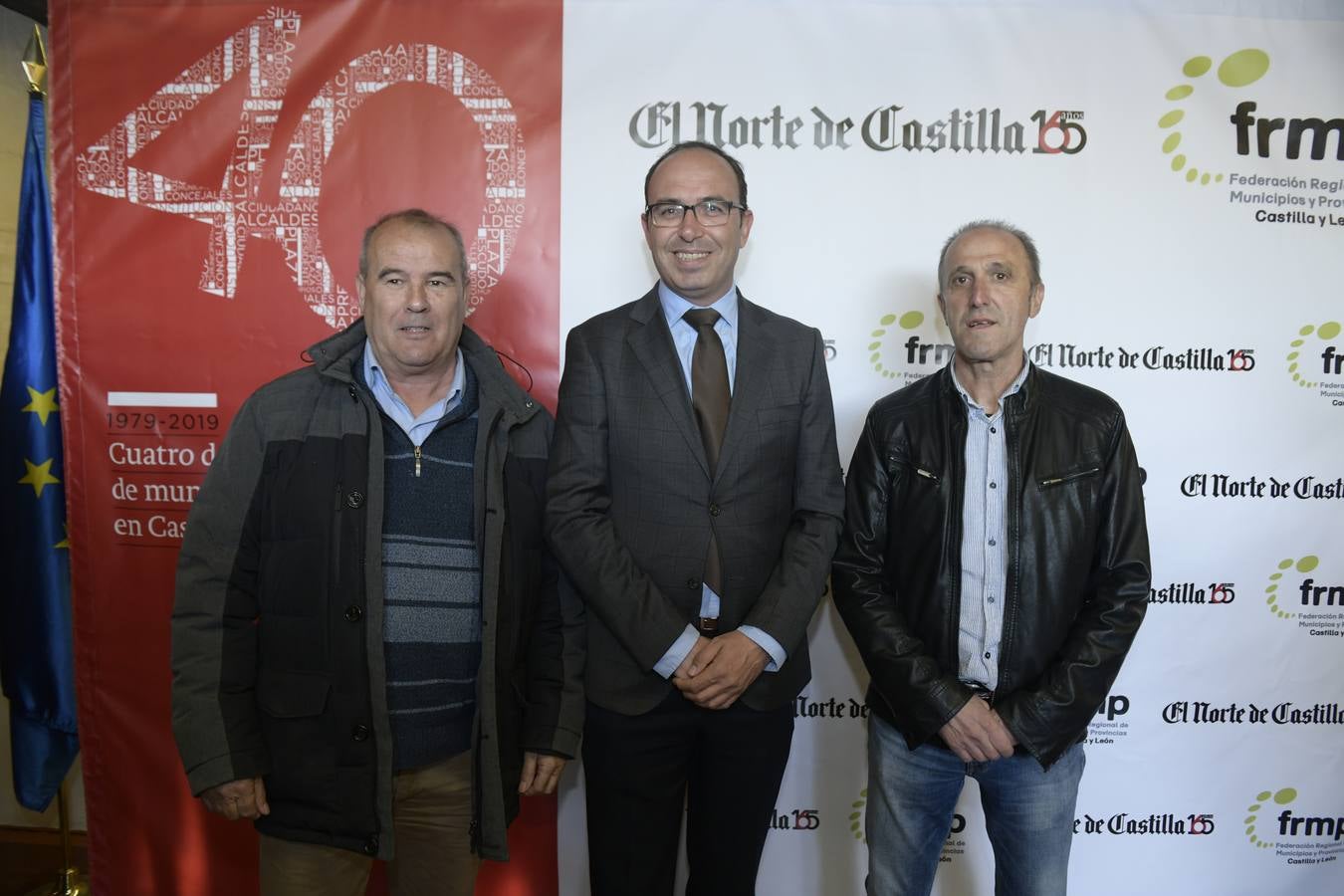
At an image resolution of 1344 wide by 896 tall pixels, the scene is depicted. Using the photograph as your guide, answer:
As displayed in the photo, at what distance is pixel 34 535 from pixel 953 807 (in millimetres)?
2716

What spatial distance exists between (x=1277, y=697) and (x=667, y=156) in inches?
95.8

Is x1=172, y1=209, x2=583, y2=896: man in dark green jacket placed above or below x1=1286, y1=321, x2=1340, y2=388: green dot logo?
below

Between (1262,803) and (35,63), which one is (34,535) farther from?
(1262,803)

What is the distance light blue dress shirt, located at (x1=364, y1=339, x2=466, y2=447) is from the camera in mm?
1516

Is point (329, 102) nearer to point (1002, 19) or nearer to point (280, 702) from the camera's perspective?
point (280, 702)

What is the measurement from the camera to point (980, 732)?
1.50 metres

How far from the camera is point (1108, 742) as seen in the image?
91.9 inches

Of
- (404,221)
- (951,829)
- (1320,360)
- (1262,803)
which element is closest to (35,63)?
(404,221)

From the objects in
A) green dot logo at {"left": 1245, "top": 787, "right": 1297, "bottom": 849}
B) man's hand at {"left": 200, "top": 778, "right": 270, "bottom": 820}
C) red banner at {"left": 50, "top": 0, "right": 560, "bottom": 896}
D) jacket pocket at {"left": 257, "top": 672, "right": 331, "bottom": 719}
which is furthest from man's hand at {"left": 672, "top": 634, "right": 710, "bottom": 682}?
green dot logo at {"left": 1245, "top": 787, "right": 1297, "bottom": 849}

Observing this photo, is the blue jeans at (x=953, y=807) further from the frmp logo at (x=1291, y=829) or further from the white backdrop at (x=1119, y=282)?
the frmp logo at (x=1291, y=829)

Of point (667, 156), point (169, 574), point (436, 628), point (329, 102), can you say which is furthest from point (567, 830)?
point (329, 102)

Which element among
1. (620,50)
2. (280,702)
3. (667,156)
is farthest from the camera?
(620,50)

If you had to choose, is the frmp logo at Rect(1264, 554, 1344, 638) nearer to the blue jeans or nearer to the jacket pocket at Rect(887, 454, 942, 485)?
the blue jeans

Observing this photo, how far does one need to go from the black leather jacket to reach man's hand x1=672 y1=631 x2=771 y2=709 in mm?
264
